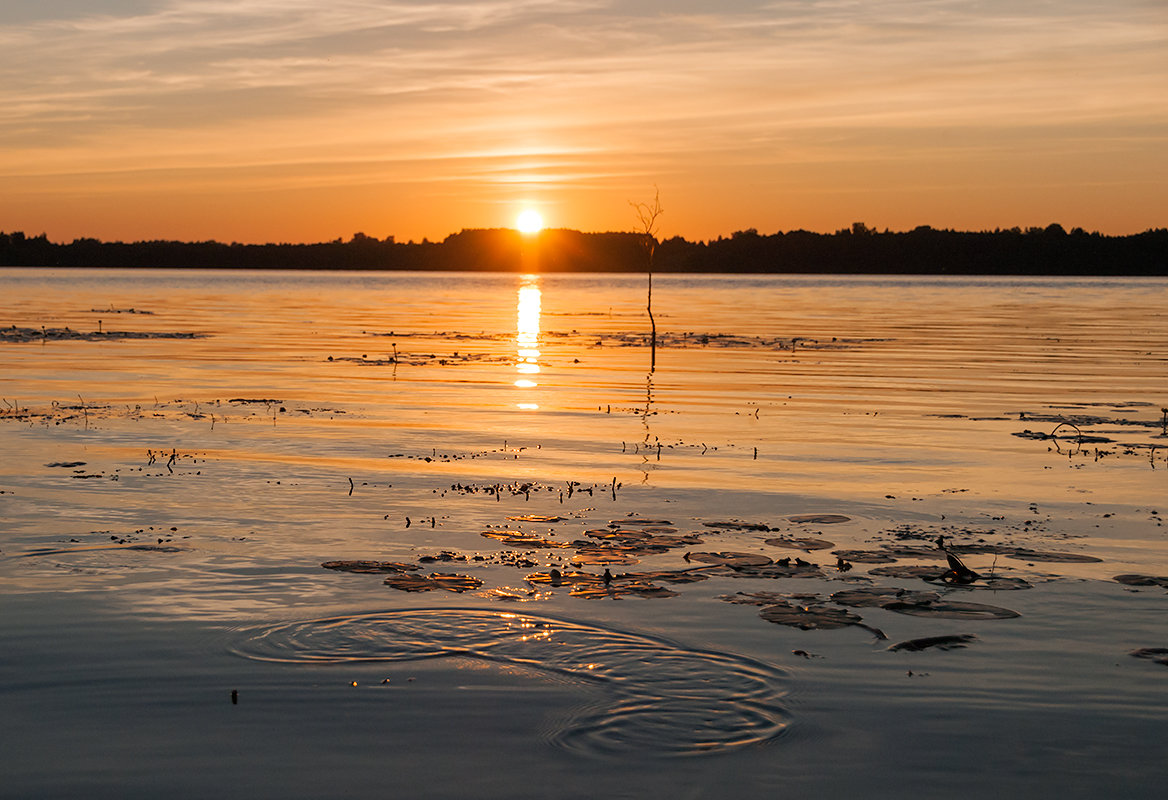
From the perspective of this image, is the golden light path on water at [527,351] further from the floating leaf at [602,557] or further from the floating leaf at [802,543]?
the floating leaf at [602,557]

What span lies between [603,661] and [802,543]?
15.7 feet

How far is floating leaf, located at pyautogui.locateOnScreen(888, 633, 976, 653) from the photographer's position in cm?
957

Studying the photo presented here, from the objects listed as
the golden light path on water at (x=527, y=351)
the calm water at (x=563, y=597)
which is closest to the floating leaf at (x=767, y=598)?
the calm water at (x=563, y=597)

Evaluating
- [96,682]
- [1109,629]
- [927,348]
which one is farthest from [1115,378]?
[96,682]

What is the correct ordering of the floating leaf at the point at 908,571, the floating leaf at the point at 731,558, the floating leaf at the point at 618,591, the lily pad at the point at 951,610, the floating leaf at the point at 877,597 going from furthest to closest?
the floating leaf at the point at 731,558
the floating leaf at the point at 908,571
the floating leaf at the point at 618,591
the floating leaf at the point at 877,597
the lily pad at the point at 951,610

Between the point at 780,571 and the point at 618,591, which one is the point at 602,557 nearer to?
Answer: the point at 618,591

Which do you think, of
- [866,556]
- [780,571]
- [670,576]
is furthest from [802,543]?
[670,576]

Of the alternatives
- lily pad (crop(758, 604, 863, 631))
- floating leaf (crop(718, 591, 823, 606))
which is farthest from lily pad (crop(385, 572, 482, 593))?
lily pad (crop(758, 604, 863, 631))

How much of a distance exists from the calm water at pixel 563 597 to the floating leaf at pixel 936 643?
0.31 feet

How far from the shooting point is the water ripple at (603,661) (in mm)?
7750

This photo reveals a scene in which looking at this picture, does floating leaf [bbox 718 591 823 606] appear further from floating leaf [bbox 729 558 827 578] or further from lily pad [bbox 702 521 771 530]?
lily pad [bbox 702 521 771 530]

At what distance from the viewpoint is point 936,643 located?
973 centimetres

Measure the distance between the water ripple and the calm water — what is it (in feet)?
0.11

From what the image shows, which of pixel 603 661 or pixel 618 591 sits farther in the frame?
pixel 618 591
